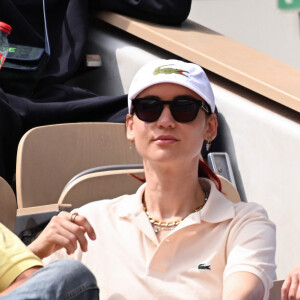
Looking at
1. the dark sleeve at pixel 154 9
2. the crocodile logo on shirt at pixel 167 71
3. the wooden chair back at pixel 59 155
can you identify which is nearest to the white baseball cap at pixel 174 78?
the crocodile logo on shirt at pixel 167 71

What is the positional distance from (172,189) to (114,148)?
0.73m

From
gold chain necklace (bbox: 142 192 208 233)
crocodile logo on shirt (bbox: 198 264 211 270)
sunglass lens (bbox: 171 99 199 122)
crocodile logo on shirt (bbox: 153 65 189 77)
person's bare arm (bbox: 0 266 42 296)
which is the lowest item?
crocodile logo on shirt (bbox: 198 264 211 270)

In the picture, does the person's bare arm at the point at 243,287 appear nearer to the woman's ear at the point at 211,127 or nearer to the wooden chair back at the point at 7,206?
the woman's ear at the point at 211,127

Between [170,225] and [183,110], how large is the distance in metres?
0.23

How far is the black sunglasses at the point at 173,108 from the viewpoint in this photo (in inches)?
78.2

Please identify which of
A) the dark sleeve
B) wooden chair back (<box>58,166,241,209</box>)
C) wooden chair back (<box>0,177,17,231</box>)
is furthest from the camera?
the dark sleeve

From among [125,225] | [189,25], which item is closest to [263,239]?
[125,225]

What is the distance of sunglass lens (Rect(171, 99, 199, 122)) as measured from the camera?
1.99 metres

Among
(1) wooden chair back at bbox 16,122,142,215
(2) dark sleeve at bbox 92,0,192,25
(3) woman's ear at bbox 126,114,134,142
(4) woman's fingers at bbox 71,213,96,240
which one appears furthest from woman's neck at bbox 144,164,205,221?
(2) dark sleeve at bbox 92,0,192,25

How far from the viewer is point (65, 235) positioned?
1860 mm

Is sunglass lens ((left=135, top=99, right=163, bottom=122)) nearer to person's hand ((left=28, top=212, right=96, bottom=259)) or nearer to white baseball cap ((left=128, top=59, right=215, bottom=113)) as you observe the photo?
Answer: white baseball cap ((left=128, top=59, right=215, bottom=113))

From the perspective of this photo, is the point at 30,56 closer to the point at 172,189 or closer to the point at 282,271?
the point at 282,271

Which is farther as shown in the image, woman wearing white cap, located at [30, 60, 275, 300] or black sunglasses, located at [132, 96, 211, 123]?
black sunglasses, located at [132, 96, 211, 123]

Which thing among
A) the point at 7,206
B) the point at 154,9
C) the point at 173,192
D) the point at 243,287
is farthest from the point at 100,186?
the point at 154,9
